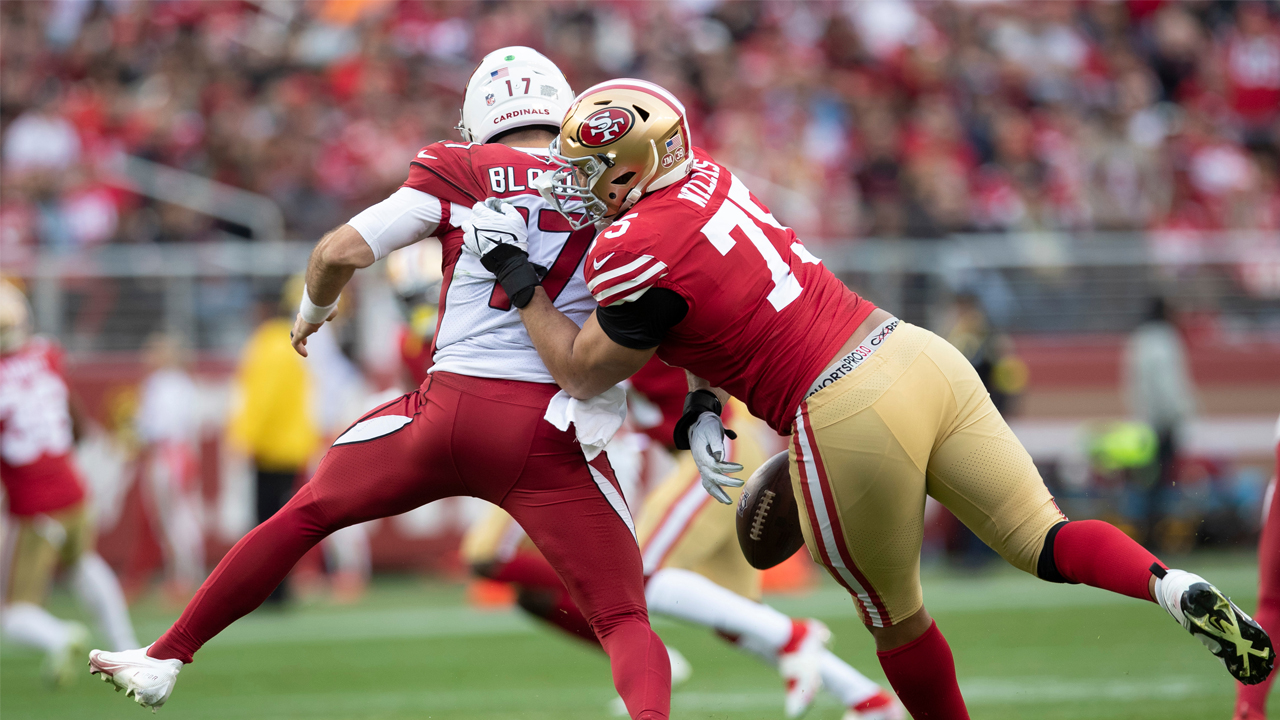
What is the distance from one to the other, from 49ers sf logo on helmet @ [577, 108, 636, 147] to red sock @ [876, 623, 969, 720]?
5.25ft

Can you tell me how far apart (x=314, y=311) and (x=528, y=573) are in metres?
2.17

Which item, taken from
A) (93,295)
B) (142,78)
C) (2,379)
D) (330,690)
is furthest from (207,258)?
(330,690)

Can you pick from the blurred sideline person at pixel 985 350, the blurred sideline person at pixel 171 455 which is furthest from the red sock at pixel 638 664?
the blurred sideline person at pixel 171 455

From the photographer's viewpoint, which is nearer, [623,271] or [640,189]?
[623,271]

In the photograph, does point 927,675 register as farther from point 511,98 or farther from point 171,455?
point 171,455

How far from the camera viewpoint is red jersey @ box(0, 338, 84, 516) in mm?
7355

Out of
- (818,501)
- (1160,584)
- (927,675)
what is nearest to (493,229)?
(818,501)

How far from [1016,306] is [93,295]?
8075mm

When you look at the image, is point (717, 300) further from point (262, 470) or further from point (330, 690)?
point (262, 470)

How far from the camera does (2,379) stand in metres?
7.44

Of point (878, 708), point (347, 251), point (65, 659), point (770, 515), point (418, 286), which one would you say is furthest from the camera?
point (65, 659)

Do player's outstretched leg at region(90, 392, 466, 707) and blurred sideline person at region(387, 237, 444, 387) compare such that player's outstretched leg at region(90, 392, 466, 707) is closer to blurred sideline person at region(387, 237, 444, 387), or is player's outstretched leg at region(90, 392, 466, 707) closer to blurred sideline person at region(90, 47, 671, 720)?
blurred sideline person at region(90, 47, 671, 720)

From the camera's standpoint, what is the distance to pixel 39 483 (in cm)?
737

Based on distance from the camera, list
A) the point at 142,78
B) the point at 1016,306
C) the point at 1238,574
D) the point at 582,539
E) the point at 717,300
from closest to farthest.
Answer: the point at 717,300 → the point at 582,539 → the point at 1238,574 → the point at 1016,306 → the point at 142,78
